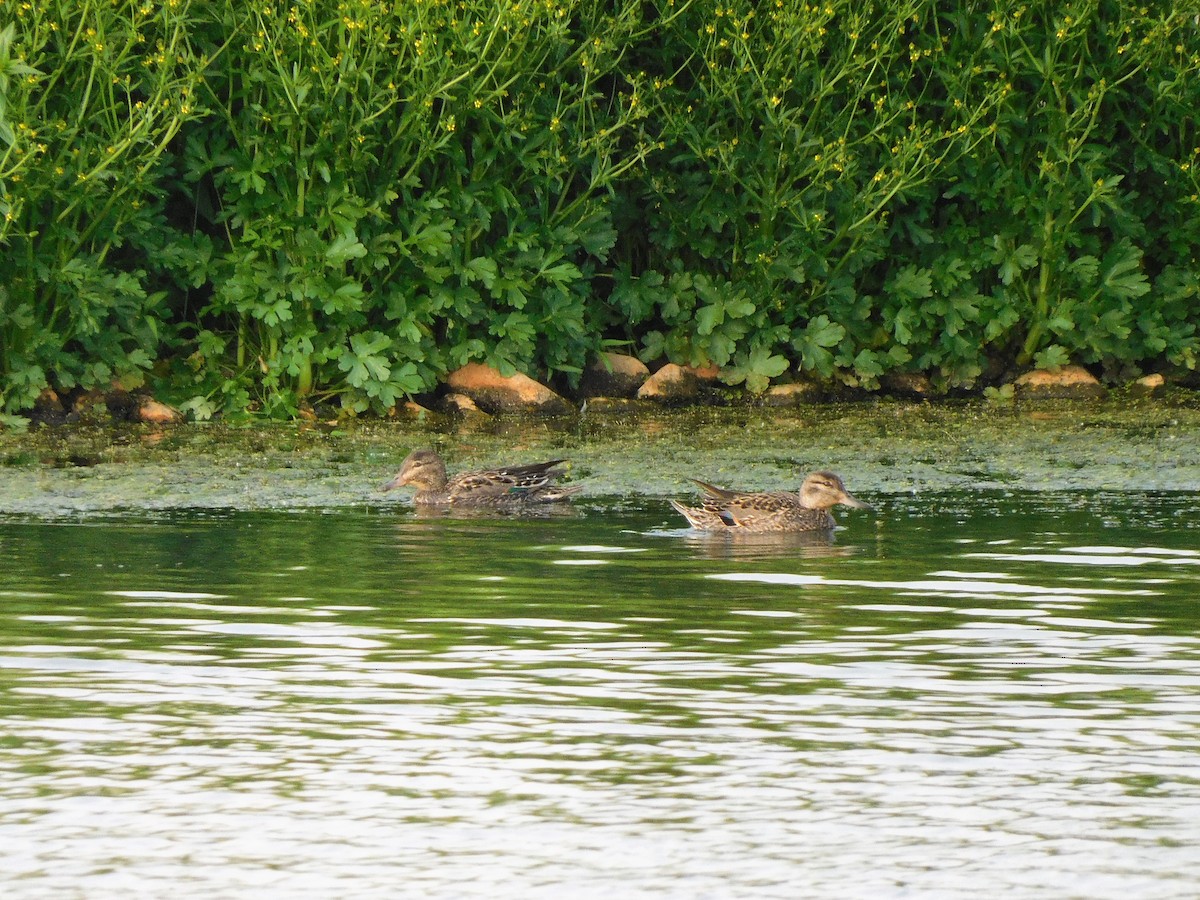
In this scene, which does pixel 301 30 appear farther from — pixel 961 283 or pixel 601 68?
pixel 961 283

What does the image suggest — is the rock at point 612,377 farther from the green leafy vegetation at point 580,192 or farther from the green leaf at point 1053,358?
the green leaf at point 1053,358

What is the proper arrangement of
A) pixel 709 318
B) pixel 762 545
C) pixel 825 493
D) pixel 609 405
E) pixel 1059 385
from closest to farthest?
pixel 762 545
pixel 825 493
pixel 609 405
pixel 709 318
pixel 1059 385

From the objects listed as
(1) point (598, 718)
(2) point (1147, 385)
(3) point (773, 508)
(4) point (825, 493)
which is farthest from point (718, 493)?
(2) point (1147, 385)

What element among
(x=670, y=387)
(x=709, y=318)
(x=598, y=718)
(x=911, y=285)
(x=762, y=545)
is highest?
(x=911, y=285)

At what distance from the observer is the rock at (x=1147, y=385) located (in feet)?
57.6

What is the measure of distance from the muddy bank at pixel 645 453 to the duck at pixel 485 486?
192 millimetres

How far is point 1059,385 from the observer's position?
58.0 ft

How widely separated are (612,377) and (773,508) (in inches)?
238

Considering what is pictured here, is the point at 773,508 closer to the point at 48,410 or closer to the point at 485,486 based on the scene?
the point at 485,486

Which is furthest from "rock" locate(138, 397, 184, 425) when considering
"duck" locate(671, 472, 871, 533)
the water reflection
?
the water reflection

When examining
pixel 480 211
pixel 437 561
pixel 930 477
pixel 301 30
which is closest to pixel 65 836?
pixel 437 561

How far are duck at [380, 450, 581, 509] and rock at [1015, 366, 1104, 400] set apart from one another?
6296 millimetres

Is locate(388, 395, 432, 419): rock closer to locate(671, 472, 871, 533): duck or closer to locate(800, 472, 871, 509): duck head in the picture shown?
locate(671, 472, 871, 533): duck

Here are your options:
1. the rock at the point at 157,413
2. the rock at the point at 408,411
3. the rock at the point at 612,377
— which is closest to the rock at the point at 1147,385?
the rock at the point at 612,377
